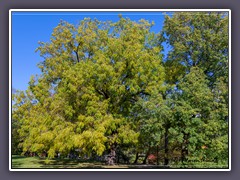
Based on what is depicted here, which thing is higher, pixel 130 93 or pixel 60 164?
pixel 130 93

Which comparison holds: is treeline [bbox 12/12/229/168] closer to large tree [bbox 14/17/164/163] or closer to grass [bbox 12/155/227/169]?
large tree [bbox 14/17/164/163]

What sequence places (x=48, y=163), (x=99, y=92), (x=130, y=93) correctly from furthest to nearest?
(x=130, y=93), (x=99, y=92), (x=48, y=163)

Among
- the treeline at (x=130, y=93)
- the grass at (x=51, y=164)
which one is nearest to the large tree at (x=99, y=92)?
the treeline at (x=130, y=93)

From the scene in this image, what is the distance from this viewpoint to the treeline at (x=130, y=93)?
5770 millimetres

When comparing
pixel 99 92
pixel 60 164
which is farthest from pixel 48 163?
pixel 99 92

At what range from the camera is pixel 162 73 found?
6.51 metres

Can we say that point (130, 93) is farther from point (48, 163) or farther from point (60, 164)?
point (48, 163)

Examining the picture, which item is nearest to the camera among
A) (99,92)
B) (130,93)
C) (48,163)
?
(48,163)

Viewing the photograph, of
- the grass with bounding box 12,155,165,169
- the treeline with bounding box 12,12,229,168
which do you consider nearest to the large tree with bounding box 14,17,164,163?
the treeline with bounding box 12,12,229,168

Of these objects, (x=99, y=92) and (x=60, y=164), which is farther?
(x=99, y=92)

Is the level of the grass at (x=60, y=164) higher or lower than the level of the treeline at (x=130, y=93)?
lower

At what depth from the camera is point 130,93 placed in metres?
6.66

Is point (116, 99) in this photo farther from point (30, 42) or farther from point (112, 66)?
point (30, 42)

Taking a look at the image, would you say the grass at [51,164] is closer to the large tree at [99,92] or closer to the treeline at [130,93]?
the treeline at [130,93]
